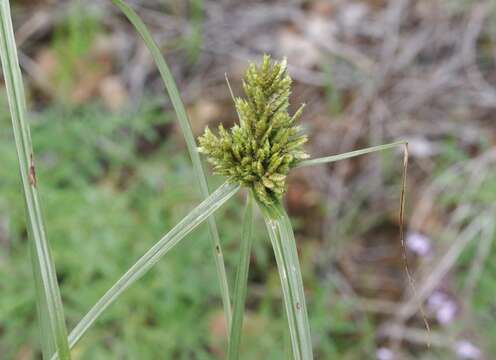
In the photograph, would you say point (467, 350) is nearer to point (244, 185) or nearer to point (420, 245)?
point (420, 245)

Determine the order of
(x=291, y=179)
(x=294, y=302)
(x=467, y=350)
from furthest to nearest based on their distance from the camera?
1. (x=291, y=179)
2. (x=467, y=350)
3. (x=294, y=302)

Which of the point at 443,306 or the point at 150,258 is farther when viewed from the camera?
the point at 443,306

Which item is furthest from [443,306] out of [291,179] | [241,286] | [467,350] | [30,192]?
[30,192]

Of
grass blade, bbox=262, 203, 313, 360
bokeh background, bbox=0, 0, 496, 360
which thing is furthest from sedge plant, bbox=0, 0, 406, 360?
bokeh background, bbox=0, 0, 496, 360

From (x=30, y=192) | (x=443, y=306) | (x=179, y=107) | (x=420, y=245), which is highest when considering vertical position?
(x=420, y=245)

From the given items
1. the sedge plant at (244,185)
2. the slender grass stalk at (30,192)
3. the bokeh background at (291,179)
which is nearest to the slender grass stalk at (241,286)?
the sedge plant at (244,185)

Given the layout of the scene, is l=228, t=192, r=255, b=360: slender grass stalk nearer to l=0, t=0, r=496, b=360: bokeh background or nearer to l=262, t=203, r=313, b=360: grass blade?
l=262, t=203, r=313, b=360: grass blade

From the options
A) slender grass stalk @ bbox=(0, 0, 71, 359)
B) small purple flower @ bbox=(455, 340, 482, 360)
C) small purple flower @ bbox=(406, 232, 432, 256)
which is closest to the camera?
slender grass stalk @ bbox=(0, 0, 71, 359)

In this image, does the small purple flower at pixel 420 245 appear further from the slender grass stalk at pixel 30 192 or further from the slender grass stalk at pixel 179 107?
the slender grass stalk at pixel 30 192

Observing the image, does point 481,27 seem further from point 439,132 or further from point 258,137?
point 258,137
